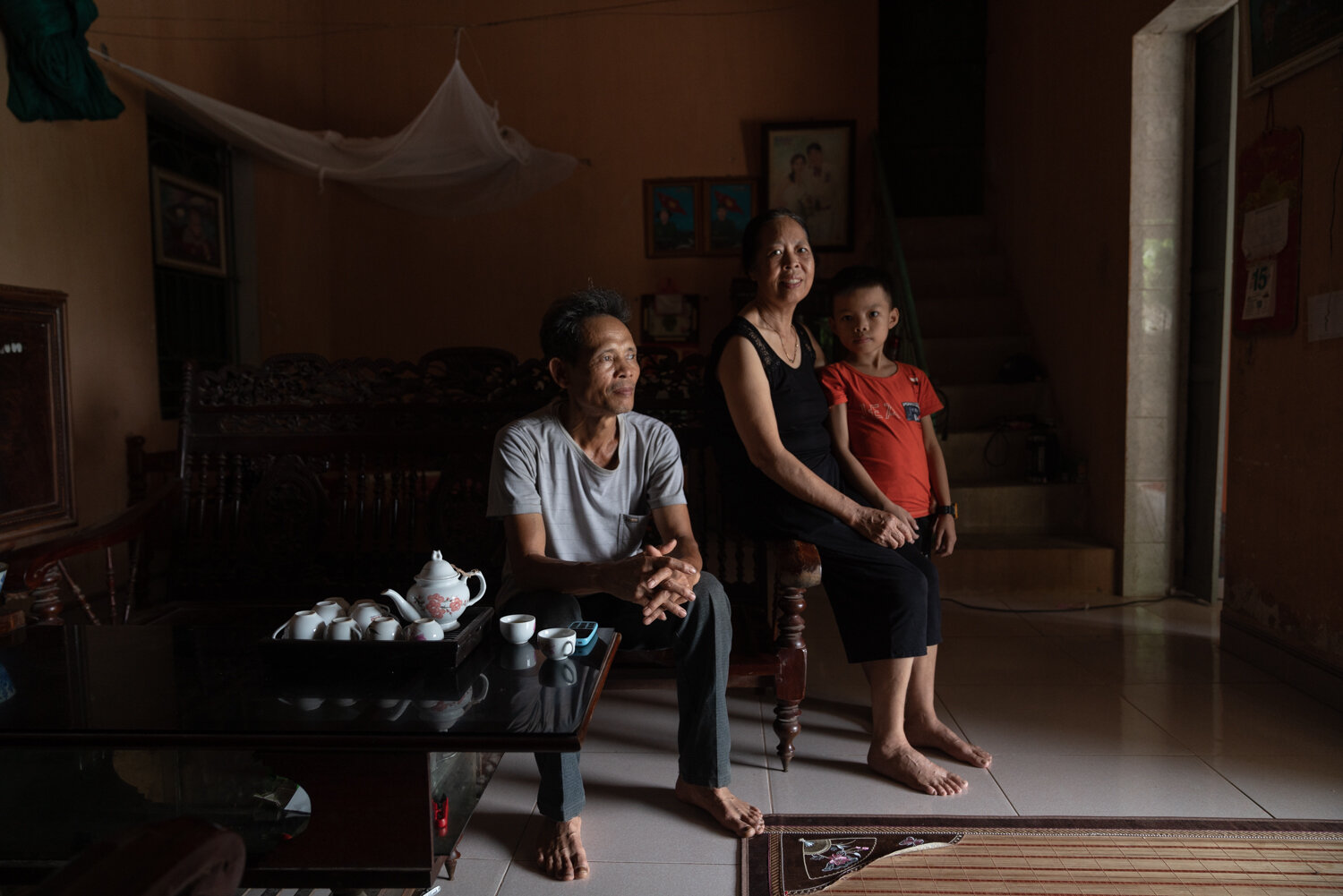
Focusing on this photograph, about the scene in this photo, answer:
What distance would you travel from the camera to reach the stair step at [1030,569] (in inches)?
164

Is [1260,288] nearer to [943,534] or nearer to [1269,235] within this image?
[1269,235]

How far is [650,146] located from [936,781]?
17.5 ft

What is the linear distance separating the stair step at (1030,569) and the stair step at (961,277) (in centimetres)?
237

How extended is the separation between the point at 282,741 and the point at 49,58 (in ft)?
12.0

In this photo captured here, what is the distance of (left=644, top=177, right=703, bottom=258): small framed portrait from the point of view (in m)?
6.52

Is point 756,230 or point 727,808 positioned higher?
point 756,230

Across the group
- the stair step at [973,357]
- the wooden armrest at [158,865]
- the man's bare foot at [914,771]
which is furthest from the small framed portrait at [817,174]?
the wooden armrest at [158,865]

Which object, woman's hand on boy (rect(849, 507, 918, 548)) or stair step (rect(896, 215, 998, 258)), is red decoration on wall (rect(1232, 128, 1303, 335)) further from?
stair step (rect(896, 215, 998, 258))

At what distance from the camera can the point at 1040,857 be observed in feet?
6.31

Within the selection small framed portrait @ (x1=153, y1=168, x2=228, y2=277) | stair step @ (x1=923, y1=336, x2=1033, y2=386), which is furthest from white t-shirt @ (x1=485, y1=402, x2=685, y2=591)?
small framed portrait @ (x1=153, y1=168, x2=228, y2=277)

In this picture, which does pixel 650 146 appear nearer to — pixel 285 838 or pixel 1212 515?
pixel 1212 515

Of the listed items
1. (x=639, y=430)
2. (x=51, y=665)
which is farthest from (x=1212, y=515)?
(x=51, y=665)

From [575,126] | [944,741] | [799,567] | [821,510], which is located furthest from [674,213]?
[944,741]

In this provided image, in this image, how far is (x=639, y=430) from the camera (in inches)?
89.7
